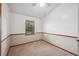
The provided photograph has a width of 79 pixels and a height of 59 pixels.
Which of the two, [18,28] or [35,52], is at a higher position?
[18,28]

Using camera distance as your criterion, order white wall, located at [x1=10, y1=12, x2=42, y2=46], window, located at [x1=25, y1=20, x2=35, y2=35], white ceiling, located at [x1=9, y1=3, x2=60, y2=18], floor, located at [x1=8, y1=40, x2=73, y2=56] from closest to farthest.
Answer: floor, located at [x1=8, y1=40, x2=73, y2=56]
white ceiling, located at [x1=9, y1=3, x2=60, y2=18]
white wall, located at [x1=10, y1=12, x2=42, y2=46]
window, located at [x1=25, y1=20, x2=35, y2=35]

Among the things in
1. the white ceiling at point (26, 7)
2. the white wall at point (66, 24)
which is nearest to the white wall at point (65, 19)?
the white wall at point (66, 24)

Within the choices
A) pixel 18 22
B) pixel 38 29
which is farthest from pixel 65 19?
pixel 18 22

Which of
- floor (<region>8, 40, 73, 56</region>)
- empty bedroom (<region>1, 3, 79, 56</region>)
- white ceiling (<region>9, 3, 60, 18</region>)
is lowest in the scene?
floor (<region>8, 40, 73, 56</region>)

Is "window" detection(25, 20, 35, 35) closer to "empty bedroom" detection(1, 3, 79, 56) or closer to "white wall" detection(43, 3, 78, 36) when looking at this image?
"empty bedroom" detection(1, 3, 79, 56)

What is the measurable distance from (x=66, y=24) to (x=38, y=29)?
2.46m

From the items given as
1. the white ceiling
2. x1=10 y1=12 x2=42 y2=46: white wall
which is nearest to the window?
x1=10 y1=12 x2=42 y2=46: white wall

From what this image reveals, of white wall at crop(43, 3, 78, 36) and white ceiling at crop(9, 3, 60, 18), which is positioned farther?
white ceiling at crop(9, 3, 60, 18)

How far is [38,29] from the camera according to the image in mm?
5238

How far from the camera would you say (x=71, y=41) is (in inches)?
114

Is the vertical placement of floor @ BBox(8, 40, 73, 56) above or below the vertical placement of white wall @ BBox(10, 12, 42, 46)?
below

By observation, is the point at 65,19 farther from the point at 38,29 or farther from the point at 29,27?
the point at 38,29

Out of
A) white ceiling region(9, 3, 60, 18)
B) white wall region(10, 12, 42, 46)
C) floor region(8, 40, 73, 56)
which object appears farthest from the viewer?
white wall region(10, 12, 42, 46)

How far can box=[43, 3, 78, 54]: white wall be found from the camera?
2.77m
